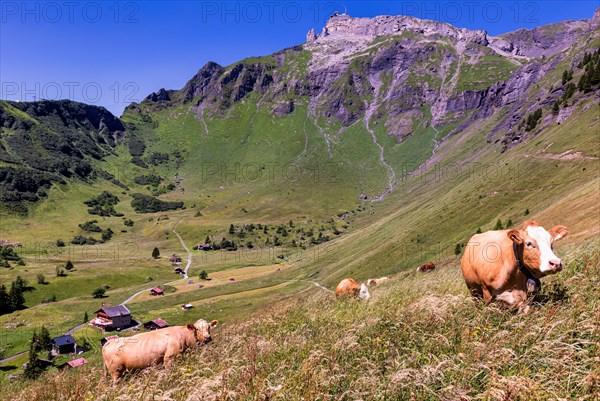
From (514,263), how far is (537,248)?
0.89 metres

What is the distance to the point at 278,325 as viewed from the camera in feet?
45.5

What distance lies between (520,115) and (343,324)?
702 ft

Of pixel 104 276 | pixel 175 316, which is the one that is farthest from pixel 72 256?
pixel 175 316

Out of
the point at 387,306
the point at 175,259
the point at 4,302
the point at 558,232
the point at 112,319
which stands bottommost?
the point at 112,319

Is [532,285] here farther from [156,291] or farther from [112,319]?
[156,291]

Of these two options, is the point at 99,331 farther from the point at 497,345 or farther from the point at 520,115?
the point at 520,115

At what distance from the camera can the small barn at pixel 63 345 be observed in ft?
240

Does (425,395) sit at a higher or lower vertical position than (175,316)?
higher

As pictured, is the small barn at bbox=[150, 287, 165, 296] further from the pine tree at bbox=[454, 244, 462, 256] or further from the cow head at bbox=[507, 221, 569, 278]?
the cow head at bbox=[507, 221, 569, 278]

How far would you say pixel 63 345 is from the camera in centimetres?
7456

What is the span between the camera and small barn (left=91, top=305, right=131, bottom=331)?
8719 centimetres

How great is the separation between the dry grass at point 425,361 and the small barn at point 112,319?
3503 inches

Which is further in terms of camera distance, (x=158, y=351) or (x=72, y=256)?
(x=72, y=256)

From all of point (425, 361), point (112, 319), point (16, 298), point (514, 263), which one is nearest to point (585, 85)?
point (514, 263)
